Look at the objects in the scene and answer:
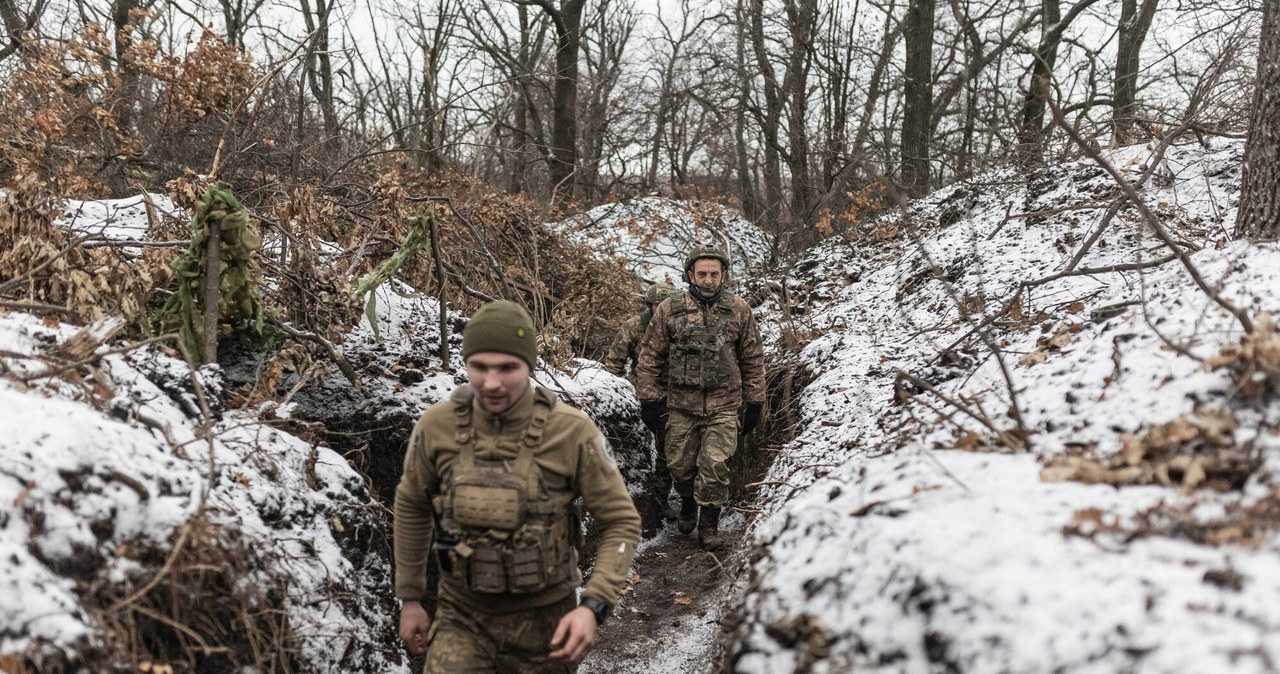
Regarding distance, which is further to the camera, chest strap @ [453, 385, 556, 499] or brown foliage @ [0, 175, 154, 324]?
brown foliage @ [0, 175, 154, 324]

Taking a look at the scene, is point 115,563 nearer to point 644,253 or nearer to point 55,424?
point 55,424

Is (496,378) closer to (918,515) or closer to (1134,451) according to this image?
(918,515)

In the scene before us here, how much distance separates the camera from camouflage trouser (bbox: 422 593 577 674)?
2.76 meters

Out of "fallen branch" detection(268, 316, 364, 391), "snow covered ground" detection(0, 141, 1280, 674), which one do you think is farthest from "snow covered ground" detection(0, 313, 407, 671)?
"fallen branch" detection(268, 316, 364, 391)

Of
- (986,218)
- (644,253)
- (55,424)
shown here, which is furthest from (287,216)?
(986,218)

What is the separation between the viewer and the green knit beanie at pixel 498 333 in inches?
104

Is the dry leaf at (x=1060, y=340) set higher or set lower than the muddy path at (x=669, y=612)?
higher

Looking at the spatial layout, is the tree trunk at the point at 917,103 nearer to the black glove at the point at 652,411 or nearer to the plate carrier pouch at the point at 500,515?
the black glove at the point at 652,411

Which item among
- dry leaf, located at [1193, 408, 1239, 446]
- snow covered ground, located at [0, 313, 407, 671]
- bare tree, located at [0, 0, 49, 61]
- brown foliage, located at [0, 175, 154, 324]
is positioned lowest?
snow covered ground, located at [0, 313, 407, 671]

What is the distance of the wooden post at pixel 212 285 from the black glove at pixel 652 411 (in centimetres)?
323

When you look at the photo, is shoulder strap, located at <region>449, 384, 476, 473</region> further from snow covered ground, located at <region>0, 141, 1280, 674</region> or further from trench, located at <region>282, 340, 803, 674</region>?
trench, located at <region>282, 340, 803, 674</region>

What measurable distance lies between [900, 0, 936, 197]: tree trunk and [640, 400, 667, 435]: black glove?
307 inches

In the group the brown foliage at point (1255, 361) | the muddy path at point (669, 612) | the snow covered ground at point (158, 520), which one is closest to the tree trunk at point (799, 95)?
the muddy path at point (669, 612)

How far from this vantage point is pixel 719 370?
19.5 feet
